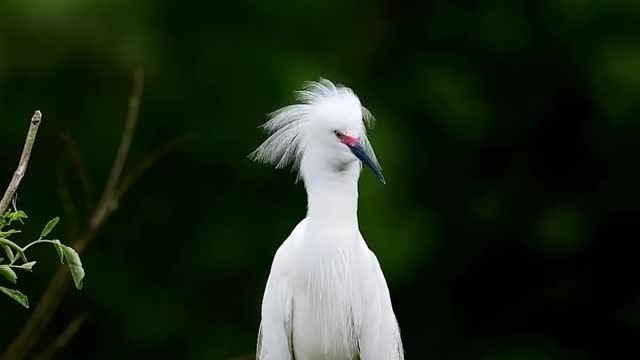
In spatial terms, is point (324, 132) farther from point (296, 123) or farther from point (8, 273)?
point (8, 273)

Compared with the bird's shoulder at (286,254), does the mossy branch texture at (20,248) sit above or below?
above

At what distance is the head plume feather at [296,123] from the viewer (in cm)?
436

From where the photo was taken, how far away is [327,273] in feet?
14.0

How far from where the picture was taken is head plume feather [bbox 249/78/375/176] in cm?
436

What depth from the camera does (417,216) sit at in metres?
11.1

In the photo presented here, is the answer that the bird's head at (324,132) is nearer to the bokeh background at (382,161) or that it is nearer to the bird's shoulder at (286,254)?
the bird's shoulder at (286,254)

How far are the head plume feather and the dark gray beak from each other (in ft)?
0.37

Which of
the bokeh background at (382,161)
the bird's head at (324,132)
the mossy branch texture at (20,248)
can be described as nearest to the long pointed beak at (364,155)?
the bird's head at (324,132)

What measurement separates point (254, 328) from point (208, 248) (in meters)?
0.77

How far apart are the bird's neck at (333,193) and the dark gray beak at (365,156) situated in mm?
126

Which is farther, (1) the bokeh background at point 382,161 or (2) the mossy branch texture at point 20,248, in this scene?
(1) the bokeh background at point 382,161

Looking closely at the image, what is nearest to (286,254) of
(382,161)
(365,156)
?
(365,156)

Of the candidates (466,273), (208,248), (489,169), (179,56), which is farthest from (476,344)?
(179,56)

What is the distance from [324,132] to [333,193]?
0.17 meters
